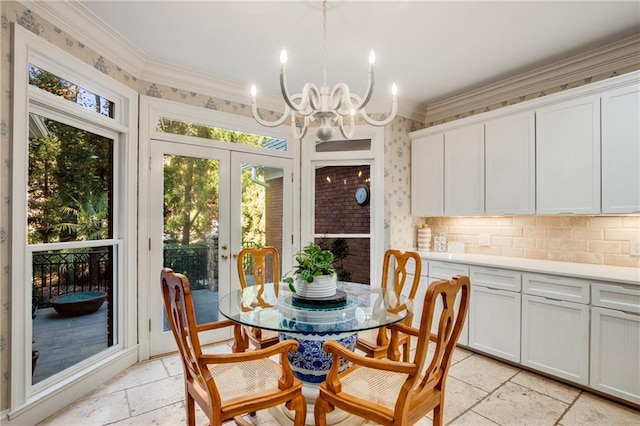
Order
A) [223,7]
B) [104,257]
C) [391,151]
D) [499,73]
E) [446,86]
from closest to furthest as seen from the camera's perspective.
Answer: [223,7], [104,257], [499,73], [446,86], [391,151]

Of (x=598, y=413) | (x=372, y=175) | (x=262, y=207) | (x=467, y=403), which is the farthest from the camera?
(x=372, y=175)

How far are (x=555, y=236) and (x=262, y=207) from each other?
3.05 meters

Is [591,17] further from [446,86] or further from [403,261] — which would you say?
[403,261]

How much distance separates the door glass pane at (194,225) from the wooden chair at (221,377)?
67.4 inches

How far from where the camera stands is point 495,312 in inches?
120

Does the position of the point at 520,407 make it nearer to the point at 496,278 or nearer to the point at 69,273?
the point at 496,278

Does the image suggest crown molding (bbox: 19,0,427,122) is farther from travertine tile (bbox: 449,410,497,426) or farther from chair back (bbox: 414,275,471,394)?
travertine tile (bbox: 449,410,497,426)

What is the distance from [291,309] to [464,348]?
2.30 meters

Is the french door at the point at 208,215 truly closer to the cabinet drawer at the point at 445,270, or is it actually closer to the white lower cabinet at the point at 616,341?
the cabinet drawer at the point at 445,270

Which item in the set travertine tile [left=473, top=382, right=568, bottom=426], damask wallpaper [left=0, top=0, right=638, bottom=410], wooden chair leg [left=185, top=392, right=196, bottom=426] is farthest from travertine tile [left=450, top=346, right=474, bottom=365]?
wooden chair leg [left=185, top=392, right=196, bottom=426]

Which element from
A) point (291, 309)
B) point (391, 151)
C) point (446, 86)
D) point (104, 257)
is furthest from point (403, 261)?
point (104, 257)

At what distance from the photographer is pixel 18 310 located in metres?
1.98

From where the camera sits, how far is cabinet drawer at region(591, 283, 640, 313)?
2277mm

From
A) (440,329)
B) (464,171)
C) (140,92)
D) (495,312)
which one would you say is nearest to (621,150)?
(464,171)
